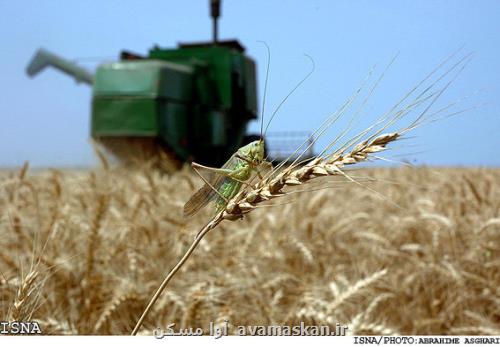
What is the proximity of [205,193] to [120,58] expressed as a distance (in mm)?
12221

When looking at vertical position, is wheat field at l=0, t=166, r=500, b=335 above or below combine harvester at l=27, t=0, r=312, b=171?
above

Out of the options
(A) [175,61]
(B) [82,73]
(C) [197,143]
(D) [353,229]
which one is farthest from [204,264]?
(B) [82,73]

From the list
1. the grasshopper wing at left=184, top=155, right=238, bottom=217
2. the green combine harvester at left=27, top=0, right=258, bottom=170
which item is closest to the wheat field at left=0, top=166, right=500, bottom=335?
the grasshopper wing at left=184, top=155, right=238, bottom=217

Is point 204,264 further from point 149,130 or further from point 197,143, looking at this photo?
point 197,143

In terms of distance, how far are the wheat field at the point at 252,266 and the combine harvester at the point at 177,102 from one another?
6517 millimetres

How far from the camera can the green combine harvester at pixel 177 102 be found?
10.8 metres

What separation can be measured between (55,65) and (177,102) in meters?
4.63

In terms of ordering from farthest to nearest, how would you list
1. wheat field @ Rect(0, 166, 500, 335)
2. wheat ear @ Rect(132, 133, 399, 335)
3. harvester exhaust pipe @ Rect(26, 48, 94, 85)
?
harvester exhaust pipe @ Rect(26, 48, 94, 85) → wheat field @ Rect(0, 166, 500, 335) → wheat ear @ Rect(132, 133, 399, 335)

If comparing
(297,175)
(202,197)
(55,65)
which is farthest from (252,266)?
(55,65)

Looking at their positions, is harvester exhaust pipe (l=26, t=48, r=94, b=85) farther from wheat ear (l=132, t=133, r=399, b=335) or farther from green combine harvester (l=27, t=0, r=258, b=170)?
wheat ear (l=132, t=133, r=399, b=335)

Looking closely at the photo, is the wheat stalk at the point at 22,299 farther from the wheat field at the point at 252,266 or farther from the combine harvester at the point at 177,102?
the combine harvester at the point at 177,102

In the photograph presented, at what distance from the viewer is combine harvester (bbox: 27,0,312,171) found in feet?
35.3

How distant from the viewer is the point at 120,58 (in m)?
13.0

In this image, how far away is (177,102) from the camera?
11.5 m
